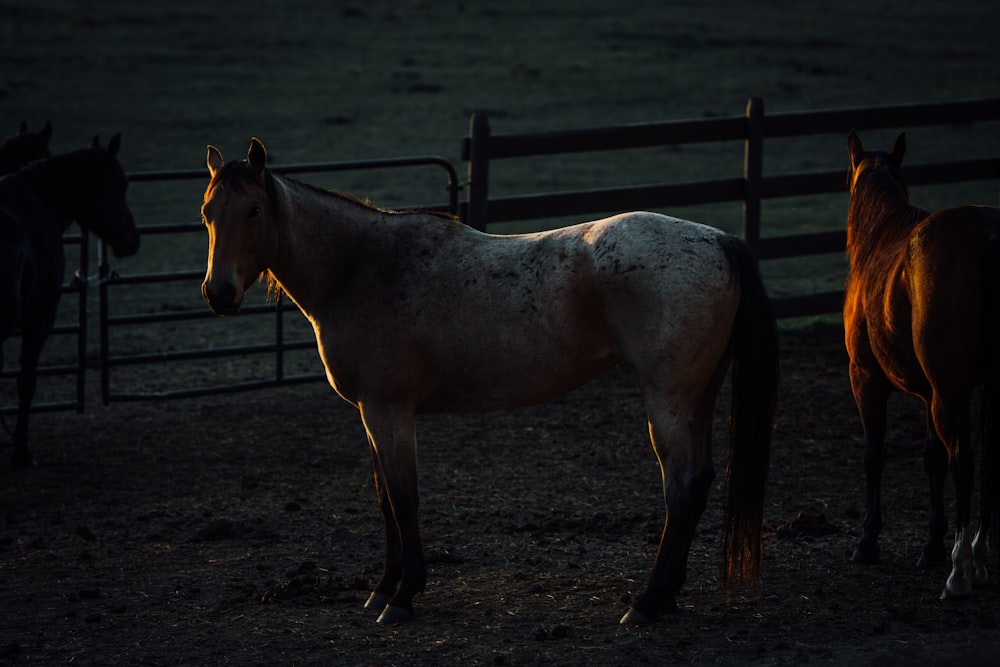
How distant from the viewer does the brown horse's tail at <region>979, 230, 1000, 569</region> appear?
4.59 meters

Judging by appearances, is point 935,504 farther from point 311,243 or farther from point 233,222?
point 233,222

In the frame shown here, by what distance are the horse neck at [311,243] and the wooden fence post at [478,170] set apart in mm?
3737

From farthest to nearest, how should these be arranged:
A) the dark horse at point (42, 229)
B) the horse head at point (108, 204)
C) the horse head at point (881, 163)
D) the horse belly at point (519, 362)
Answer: the horse head at point (108, 204) → the dark horse at point (42, 229) → the horse head at point (881, 163) → the horse belly at point (519, 362)

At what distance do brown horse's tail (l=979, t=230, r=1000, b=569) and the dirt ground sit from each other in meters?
0.34

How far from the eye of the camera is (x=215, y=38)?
81.9ft

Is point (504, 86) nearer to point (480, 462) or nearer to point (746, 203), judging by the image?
point (746, 203)

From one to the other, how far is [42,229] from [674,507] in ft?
14.4

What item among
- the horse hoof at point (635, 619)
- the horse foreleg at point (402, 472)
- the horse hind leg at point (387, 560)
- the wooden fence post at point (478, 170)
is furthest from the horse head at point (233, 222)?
the wooden fence post at point (478, 170)

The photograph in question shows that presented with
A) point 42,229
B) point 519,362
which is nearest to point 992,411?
point 519,362

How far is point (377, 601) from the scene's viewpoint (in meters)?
4.90

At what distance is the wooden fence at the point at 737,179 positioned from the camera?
29.4ft

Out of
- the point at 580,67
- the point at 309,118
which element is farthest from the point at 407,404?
the point at 580,67

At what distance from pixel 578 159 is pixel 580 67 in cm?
571

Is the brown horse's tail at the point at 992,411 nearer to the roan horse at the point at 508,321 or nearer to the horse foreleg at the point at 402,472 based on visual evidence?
the roan horse at the point at 508,321
